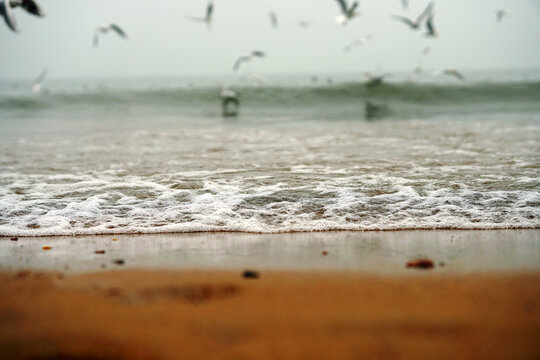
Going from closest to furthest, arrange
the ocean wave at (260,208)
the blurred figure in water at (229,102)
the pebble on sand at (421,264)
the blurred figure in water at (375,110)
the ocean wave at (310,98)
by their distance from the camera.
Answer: the pebble on sand at (421,264) < the ocean wave at (260,208) < the blurred figure in water at (375,110) < the blurred figure in water at (229,102) < the ocean wave at (310,98)

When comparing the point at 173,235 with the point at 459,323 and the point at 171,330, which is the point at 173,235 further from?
the point at 459,323

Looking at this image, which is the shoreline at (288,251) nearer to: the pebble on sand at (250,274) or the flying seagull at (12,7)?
the pebble on sand at (250,274)

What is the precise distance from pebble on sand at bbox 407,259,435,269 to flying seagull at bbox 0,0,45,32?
19.1 ft

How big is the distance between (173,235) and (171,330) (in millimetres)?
1596

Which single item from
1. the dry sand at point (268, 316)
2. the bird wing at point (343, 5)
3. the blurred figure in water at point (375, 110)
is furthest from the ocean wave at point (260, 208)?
the blurred figure in water at point (375, 110)

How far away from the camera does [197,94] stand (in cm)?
2027

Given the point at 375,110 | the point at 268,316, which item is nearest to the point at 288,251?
the point at 268,316

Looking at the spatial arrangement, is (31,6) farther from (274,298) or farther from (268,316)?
(268,316)

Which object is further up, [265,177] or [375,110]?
[375,110]

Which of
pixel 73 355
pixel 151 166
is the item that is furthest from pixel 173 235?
pixel 151 166

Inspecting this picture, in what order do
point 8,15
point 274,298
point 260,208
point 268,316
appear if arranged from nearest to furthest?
point 268,316
point 274,298
point 260,208
point 8,15

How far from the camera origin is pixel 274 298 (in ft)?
8.26

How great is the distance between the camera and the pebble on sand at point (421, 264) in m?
2.93

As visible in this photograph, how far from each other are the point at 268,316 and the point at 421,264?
1114 millimetres
